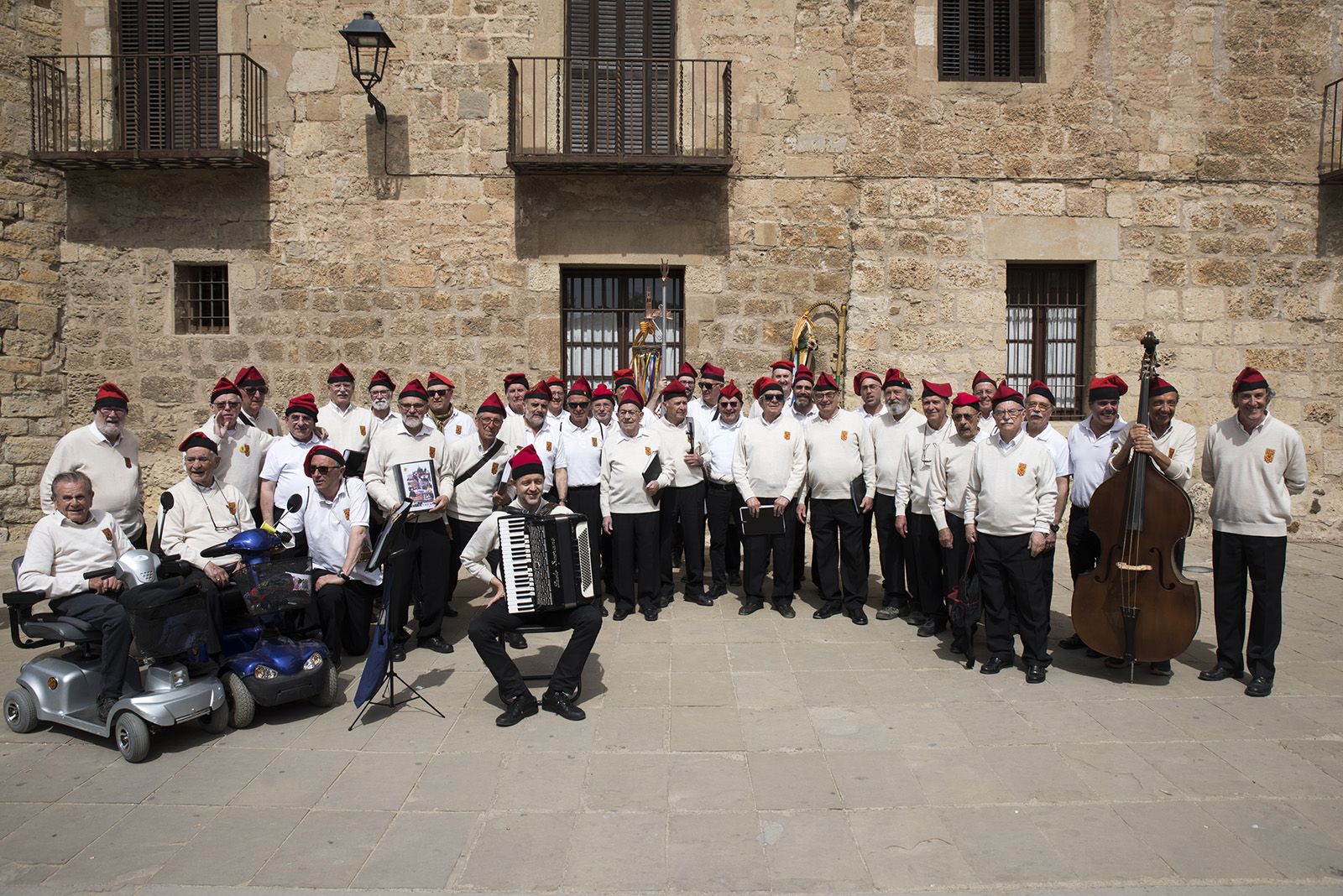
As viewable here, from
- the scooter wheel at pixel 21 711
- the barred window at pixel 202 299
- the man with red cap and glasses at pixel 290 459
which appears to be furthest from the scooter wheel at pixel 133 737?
the barred window at pixel 202 299

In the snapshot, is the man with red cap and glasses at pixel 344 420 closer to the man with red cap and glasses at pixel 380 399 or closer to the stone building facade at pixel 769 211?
the man with red cap and glasses at pixel 380 399

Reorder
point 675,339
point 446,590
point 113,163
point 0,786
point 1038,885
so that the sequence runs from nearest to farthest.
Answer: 1. point 1038,885
2. point 0,786
3. point 446,590
4. point 113,163
5. point 675,339

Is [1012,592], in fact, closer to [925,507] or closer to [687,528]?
[925,507]

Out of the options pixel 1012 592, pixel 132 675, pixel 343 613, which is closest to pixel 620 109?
pixel 343 613

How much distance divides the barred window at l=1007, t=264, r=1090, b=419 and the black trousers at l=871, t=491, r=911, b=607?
4254 millimetres

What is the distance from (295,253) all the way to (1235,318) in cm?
1058

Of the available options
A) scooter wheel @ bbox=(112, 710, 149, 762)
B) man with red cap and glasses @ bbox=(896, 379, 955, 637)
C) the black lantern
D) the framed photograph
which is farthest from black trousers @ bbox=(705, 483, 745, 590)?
the black lantern

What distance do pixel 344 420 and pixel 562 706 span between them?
3799 millimetres

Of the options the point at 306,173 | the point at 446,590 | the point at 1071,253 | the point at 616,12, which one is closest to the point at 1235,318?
the point at 1071,253

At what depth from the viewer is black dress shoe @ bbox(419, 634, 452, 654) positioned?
6621 mm

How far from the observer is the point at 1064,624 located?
7.28m

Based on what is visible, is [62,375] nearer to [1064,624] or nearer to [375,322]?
[375,322]

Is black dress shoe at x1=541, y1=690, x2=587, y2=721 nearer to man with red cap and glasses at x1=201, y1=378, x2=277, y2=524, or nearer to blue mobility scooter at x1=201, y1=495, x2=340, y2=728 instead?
blue mobility scooter at x1=201, y1=495, x2=340, y2=728

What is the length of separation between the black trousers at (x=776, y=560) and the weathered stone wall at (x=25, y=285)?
26.3 ft
